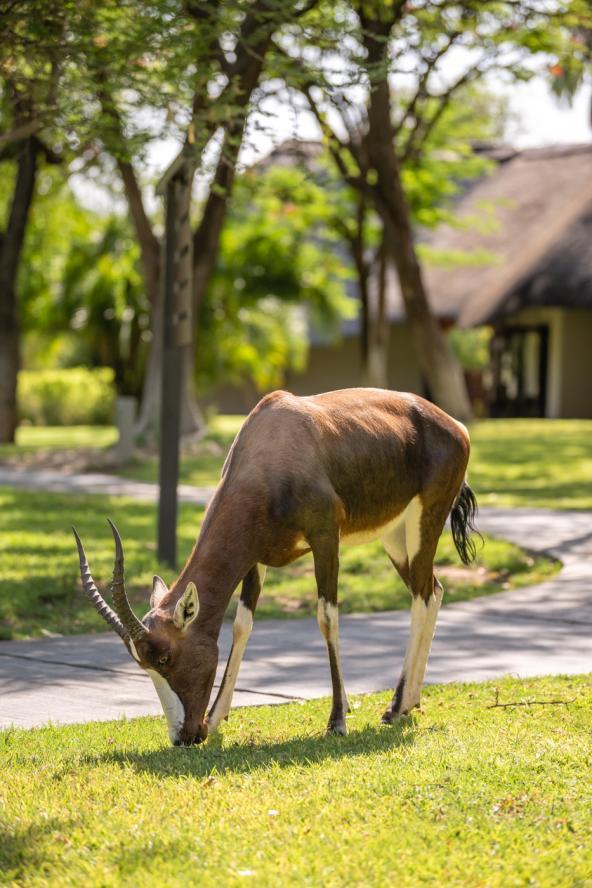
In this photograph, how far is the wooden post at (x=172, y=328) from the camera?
11.1 meters

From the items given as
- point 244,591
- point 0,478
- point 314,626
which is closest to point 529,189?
point 0,478

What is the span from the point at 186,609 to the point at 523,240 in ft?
111

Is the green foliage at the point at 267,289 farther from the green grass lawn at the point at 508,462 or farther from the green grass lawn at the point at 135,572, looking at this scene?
the green grass lawn at the point at 135,572

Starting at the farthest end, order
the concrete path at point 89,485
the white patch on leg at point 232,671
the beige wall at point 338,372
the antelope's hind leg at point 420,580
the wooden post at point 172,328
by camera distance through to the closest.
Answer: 1. the beige wall at point 338,372
2. the concrete path at point 89,485
3. the wooden post at point 172,328
4. the antelope's hind leg at point 420,580
5. the white patch on leg at point 232,671

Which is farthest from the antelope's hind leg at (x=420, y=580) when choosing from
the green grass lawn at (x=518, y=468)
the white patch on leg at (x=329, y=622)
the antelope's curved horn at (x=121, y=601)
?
the green grass lawn at (x=518, y=468)

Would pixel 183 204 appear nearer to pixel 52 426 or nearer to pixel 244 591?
pixel 244 591

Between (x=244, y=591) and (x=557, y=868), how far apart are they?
2.58m

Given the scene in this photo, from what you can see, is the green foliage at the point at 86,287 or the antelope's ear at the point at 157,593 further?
the green foliage at the point at 86,287

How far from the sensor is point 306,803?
514 centimetres

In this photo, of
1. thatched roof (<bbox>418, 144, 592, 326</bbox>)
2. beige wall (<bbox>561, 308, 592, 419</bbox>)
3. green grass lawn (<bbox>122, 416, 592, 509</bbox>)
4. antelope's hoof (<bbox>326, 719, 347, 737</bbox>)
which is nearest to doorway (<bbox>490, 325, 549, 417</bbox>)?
beige wall (<bbox>561, 308, 592, 419</bbox>)

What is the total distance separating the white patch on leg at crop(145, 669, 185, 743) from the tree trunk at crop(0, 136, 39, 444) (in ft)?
57.7

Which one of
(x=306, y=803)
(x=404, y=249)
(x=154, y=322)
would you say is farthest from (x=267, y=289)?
(x=306, y=803)

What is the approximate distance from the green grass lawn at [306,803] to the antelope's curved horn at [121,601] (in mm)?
527

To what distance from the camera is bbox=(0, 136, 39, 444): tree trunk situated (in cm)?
2295
